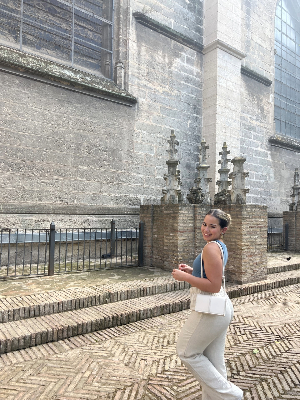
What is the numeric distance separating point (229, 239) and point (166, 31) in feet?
24.3

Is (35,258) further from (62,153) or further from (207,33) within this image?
(207,33)

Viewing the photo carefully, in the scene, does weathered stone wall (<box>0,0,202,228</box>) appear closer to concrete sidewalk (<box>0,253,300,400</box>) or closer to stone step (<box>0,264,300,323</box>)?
concrete sidewalk (<box>0,253,300,400</box>)

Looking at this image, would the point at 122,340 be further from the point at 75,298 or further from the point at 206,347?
the point at 206,347

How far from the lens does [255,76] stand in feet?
42.1

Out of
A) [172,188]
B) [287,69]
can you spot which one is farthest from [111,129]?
[287,69]

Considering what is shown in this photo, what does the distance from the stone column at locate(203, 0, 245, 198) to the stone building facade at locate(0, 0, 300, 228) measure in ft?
0.13

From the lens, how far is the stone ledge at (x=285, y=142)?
532 inches

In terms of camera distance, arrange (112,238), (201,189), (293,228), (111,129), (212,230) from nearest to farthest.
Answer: (212,230), (201,189), (112,238), (111,129), (293,228)

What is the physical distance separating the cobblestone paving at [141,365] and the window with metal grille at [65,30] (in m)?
7.64

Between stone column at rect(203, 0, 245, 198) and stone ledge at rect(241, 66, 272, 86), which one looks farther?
stone ledge at rect(241, 66, 272, 86)

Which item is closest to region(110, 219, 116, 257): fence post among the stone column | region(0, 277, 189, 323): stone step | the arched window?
region(0, 277, 189, 323): stone step

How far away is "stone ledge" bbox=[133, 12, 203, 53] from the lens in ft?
31.4

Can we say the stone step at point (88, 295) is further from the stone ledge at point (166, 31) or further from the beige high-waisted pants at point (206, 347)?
the stone ledge at point (166, 31)

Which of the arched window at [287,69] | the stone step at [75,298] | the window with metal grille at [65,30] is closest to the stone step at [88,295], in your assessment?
the stone step at [75,298]
